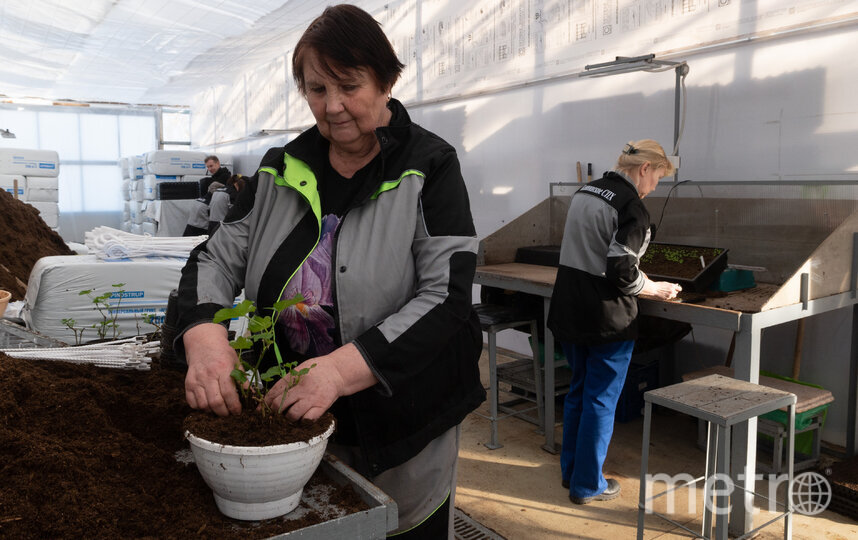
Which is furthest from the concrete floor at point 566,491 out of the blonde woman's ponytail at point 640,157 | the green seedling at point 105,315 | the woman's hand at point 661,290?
the green seedling at point 105,315

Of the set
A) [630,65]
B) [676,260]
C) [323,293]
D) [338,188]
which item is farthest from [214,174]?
[323,293]

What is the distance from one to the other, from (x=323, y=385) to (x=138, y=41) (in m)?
7.76

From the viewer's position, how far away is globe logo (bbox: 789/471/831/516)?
2.83m

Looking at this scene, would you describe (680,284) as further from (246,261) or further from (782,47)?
(246,261)

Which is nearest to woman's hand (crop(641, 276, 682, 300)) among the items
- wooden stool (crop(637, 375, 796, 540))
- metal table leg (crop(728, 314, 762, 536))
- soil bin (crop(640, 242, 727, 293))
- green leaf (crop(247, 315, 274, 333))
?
soil bin (crop(640, 242, 727, 293))

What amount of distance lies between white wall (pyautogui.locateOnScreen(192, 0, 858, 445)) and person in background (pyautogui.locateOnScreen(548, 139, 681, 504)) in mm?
973

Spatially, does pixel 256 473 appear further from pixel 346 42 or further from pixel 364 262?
pixel 346 42

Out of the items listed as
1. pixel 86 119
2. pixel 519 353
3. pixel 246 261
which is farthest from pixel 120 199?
pixel 246 261

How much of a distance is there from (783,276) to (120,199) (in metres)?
13.9

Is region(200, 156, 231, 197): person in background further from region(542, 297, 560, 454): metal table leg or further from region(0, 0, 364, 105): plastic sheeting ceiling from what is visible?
region(542, 297, 560, 454): metal table leg

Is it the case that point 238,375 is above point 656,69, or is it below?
below

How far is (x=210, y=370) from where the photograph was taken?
3.46 ft

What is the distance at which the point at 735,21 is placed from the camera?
3.63 m

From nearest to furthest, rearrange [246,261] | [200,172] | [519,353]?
[246,261], [519,353], [200,172]
